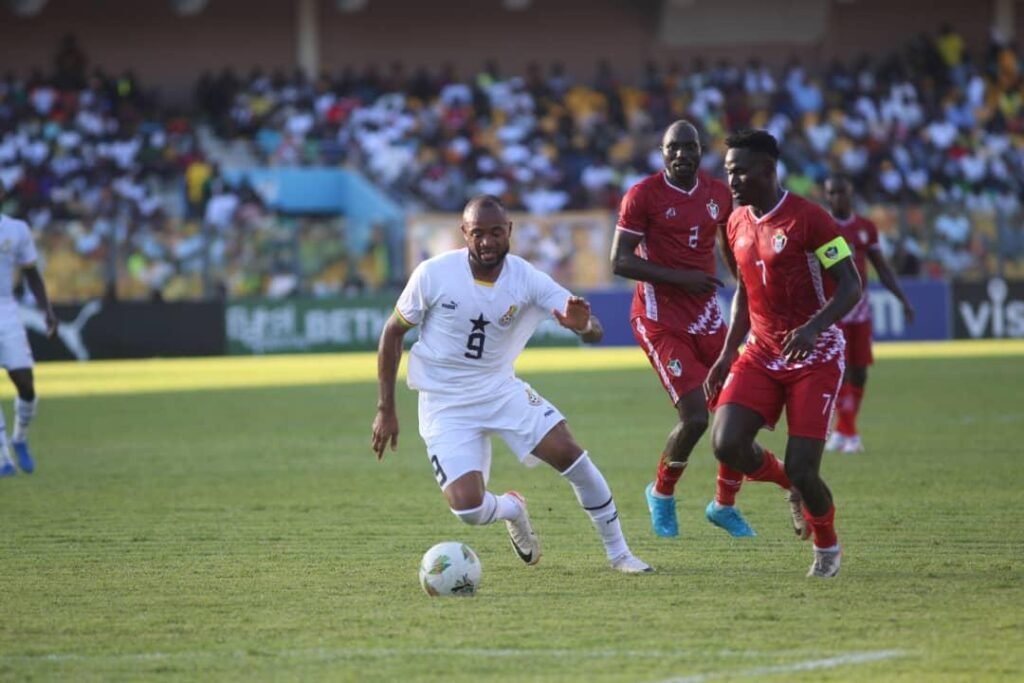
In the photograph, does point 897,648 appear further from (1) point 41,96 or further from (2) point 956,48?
(2) point 956,48

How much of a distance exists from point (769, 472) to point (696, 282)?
1347 millimetres

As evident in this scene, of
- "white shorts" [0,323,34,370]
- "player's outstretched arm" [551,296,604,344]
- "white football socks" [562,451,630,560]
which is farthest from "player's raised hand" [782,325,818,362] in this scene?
"white shorts" [0,323,34,370]

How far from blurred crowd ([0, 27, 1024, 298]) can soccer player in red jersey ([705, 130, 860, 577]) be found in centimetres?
2379

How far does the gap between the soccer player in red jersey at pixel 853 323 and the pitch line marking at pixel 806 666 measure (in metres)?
8.70

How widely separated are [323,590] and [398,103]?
3237 centimetres

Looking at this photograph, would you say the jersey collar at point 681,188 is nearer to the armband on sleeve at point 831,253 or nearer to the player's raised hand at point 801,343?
the armband on sleeve at point 831,253

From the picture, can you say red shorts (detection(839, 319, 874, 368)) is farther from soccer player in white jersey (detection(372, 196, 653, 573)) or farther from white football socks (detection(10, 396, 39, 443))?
white football socks (detection(10, 396, 39, 443))

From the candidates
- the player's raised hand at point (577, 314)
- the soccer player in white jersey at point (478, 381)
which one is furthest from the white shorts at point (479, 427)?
the player's raised hand at point (577, 314)

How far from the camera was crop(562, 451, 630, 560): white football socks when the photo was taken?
9.08 m

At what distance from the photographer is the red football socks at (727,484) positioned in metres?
10.3

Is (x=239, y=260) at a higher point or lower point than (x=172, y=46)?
lower

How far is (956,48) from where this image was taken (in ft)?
149

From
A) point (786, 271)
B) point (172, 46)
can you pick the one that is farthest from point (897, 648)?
point (172, 46)

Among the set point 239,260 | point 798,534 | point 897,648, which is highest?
point 897,648
